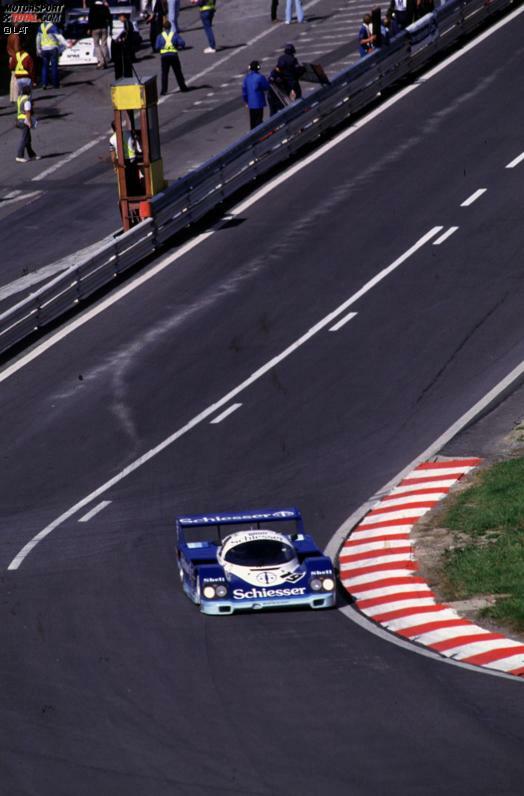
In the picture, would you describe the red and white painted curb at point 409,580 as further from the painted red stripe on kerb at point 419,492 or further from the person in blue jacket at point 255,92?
the person in blue jacket at point 255,92

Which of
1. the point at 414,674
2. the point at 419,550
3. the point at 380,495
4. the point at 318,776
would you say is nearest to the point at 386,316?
the point at 380,495

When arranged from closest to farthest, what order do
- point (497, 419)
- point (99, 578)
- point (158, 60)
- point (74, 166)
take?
point (99, 578)
point (497, 419)
point (74, 166)
point (158, 60)

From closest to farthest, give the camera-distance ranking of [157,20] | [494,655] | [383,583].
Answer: [494,655]
[383,583]
[157,20]

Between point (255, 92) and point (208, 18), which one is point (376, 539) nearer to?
point (255, 92)

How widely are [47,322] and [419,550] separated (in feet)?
45.9

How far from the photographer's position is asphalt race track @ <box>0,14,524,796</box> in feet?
54.5

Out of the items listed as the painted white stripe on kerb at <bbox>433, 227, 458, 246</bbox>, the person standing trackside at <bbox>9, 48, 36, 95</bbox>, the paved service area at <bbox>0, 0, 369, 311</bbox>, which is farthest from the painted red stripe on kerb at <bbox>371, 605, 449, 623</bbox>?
the person standing trackside at <bbox>9, 48, 36, 95</bbox>

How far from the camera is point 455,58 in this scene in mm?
50094

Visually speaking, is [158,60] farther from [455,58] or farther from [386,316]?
[386,316]

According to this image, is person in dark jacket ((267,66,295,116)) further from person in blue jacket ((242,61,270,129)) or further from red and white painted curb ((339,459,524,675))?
red and white painted curb ((339,459,524,675))

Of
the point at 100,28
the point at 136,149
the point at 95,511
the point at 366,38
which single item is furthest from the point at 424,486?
the point at 100,28

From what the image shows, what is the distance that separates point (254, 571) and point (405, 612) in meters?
2.11

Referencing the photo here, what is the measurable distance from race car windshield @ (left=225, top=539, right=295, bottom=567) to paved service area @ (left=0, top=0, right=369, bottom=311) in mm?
15176

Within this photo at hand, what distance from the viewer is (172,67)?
168ft
